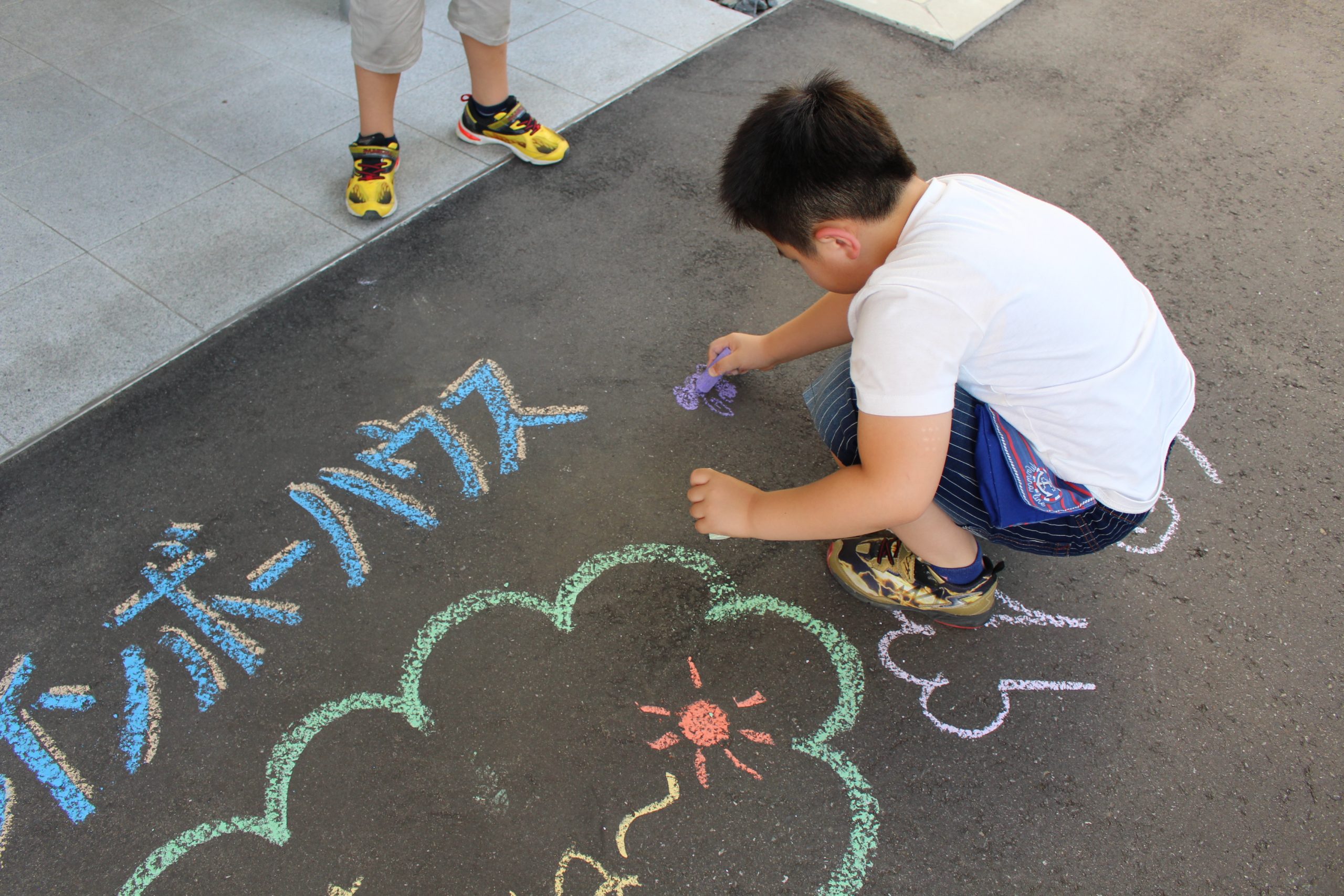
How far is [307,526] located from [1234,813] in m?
2.04

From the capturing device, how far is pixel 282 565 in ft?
6.26

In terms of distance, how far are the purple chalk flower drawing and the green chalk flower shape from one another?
474 millimetres

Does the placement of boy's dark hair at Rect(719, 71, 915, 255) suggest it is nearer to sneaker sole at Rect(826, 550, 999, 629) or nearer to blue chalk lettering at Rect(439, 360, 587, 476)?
sneaker sole at Rect(826, 550, 999, 629)

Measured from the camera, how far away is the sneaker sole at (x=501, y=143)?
304 centimetres

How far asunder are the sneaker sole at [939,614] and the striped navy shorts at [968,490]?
180 mm

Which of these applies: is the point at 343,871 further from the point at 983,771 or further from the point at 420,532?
the point at 983,771

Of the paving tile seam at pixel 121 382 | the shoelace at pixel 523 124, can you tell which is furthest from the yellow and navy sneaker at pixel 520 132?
the paving tile seam at pixel 121 382

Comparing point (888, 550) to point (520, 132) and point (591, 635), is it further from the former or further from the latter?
point (520, 132)

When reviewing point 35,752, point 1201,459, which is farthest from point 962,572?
point 35,752

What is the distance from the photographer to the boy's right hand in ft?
7.02

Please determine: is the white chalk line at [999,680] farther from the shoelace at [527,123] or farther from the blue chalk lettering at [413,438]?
the shoelace at [527,123]

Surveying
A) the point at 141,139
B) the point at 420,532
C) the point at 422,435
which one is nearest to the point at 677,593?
the point at 420,532

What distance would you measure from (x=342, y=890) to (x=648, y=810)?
0.55 metres

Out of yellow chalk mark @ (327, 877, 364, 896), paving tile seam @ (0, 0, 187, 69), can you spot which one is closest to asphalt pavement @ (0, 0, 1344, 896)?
yellow chalk mark @ (327, 877, 364, 896)
